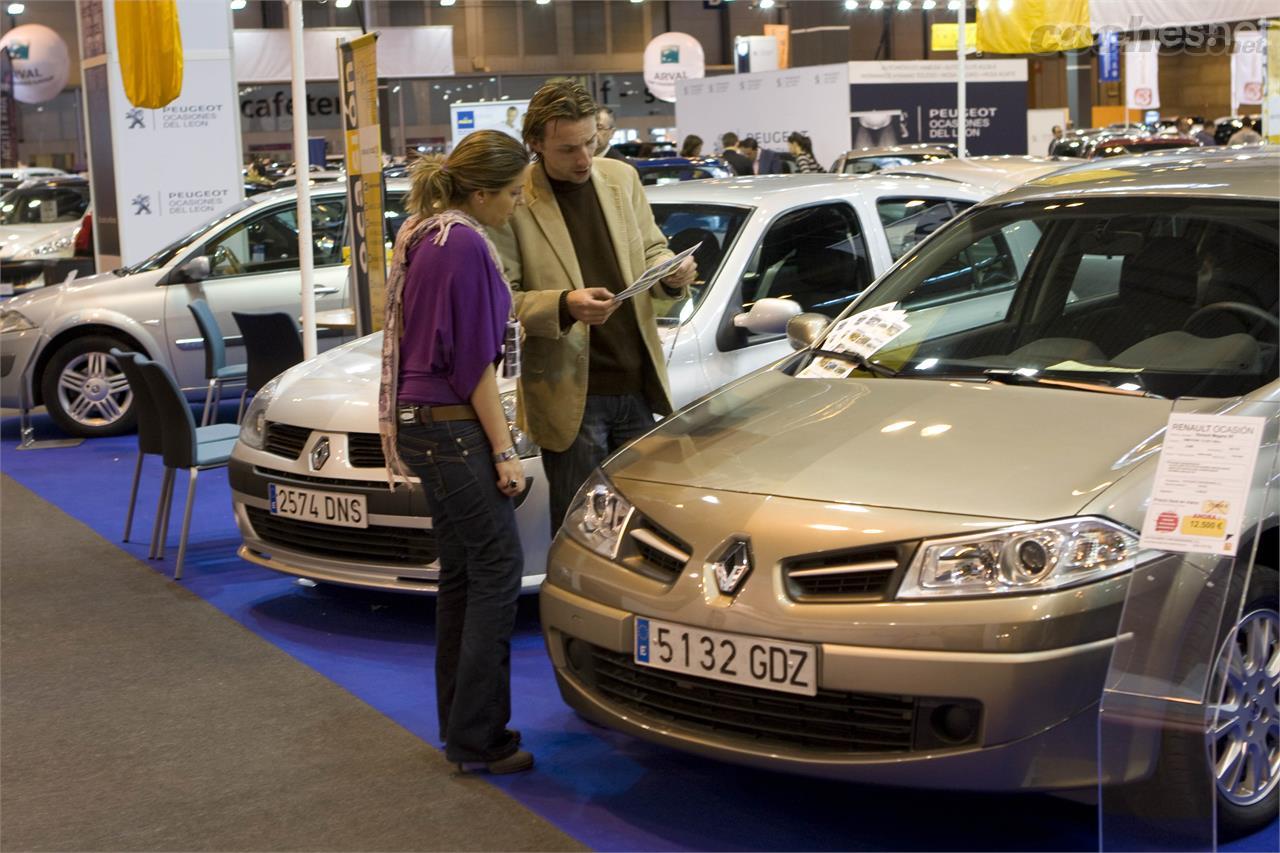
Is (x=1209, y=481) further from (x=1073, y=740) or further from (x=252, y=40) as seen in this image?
(x=252, y=40)

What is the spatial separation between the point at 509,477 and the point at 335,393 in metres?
1.76

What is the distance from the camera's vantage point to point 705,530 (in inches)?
123

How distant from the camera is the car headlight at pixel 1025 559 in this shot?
2814mm

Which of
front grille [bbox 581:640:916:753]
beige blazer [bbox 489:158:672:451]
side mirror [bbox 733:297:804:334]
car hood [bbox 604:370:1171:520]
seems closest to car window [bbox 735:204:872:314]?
side mirror [bbox 733:297:804:334]

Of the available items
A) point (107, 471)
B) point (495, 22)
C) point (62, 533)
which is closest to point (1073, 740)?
point (62, 533)

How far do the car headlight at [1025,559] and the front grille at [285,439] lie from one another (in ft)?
8.94

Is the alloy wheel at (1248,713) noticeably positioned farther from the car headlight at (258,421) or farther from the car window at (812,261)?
the car headlight at (258,421)

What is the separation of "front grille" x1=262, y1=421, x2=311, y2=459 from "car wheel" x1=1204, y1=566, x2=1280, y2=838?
122 inches

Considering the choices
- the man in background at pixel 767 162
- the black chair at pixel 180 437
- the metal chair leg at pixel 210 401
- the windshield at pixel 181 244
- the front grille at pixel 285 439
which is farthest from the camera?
the man in background at pixel 767 162

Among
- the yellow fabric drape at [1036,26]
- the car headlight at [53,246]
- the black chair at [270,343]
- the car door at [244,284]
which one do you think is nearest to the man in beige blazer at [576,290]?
the black chair at [270,343]

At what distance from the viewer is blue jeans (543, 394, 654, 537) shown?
13.0ft

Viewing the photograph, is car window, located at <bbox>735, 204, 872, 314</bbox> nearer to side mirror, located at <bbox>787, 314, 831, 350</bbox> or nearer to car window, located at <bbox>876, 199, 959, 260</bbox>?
car window, located at <bbox>876, 199, 959, 260</bbox>

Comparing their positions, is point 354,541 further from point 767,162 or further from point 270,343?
point 767,162

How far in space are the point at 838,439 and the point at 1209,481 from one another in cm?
98
